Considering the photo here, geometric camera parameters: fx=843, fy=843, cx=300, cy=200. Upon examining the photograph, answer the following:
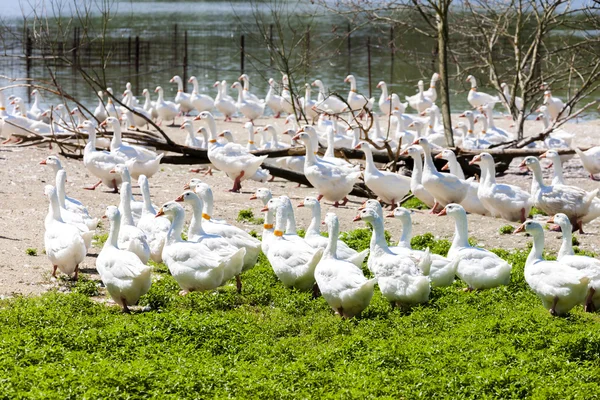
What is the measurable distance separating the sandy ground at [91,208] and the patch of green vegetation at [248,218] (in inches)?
6.6

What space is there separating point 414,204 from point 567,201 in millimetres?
3331

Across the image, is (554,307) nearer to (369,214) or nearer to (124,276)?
(369,214)

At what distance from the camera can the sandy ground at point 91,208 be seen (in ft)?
36.1

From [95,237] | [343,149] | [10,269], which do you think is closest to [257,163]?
[343,149]

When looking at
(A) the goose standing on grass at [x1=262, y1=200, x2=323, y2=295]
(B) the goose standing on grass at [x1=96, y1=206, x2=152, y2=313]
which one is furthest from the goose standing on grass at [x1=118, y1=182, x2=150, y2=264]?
(A) the goose standing on grass at [x1=262, y1=200, x2=323, y2=295]

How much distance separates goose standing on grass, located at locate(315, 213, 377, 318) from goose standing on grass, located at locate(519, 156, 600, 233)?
576 cm

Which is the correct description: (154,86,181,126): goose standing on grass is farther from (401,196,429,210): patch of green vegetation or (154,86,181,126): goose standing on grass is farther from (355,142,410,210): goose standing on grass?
(355,142,410,210): goose standing on grass

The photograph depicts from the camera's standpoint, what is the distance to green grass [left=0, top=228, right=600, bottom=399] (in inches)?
279

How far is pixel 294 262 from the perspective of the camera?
32.4 feet

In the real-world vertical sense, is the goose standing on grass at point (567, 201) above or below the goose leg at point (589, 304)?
above

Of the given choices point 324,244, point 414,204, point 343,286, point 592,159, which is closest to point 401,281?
point 343,286

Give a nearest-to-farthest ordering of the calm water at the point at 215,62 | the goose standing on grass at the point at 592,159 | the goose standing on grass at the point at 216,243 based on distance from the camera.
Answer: the goose standing on grass at the point at 216,243, the goose standing on grass at the point at 592,159, the calm water at the point at 215,62

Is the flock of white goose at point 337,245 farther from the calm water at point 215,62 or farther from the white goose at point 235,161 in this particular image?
the calm water at point 215,62

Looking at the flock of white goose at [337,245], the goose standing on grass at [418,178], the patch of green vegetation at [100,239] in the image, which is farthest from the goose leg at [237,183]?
the patch of green vegetation at [100,239]
